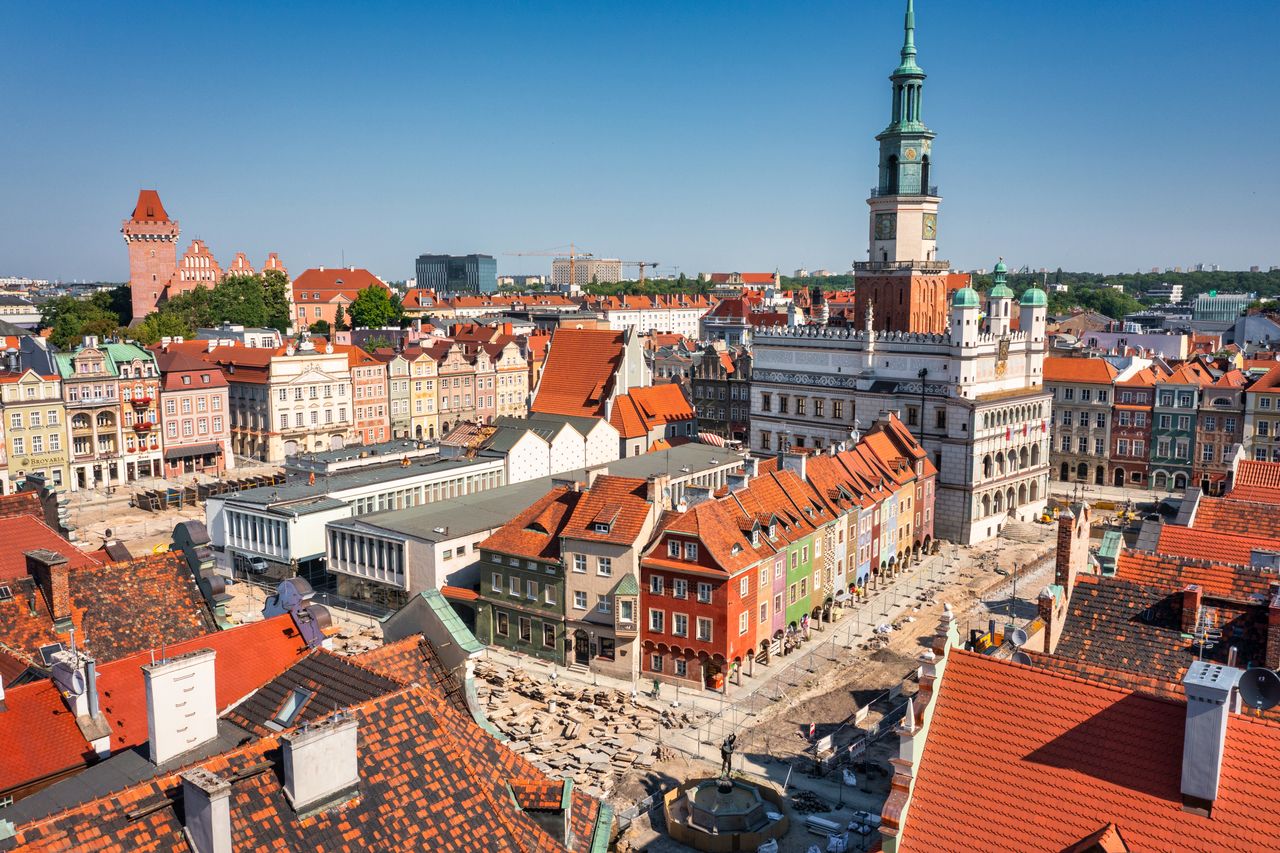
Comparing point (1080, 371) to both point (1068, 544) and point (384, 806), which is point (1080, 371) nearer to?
point (1068, 544)

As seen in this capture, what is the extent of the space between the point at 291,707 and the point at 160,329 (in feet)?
397

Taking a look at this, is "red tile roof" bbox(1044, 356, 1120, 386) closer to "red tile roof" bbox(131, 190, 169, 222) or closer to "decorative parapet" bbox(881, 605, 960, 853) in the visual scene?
"decorative parapet" bbox(881, 605, 960, 853)

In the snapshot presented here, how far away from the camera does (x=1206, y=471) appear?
80.4m

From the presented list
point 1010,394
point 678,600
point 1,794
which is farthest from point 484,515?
point 1010,394

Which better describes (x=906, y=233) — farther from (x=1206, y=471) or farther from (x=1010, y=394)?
(x=1206, y=471)

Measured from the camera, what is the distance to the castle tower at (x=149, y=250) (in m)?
154

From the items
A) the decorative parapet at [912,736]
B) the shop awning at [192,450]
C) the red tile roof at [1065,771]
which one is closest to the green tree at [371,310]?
the shop awning at [192,450]

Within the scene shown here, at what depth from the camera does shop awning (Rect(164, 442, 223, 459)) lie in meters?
88.5

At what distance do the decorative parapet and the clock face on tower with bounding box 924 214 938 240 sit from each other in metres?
65.9

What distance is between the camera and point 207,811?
1287 centimetres

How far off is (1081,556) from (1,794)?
2784 centimetres

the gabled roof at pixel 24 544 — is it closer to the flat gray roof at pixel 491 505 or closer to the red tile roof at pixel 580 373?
the flat gray roof at pixel 491 505

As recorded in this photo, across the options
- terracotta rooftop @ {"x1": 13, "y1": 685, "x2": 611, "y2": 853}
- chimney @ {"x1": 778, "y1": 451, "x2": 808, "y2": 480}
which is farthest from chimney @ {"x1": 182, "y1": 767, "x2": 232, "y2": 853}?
chimney @ {"x1": 778, "y1": 451, "x2": 808, "y2": 480}

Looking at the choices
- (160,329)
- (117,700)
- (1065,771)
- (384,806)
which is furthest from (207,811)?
(160,329)
